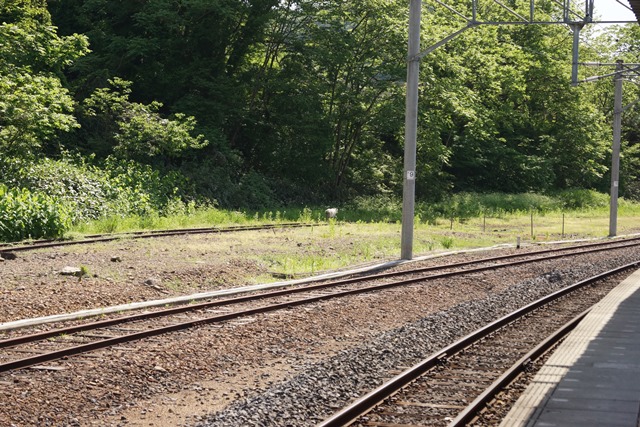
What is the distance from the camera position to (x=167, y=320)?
1320cm

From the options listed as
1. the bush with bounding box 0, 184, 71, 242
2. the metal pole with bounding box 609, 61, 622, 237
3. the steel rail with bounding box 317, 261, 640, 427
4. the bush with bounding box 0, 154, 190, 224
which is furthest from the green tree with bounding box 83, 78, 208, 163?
the steel rail with bounding box 317, 261, 640, 427

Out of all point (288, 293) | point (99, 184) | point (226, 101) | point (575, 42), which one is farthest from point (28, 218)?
point (226, 101)

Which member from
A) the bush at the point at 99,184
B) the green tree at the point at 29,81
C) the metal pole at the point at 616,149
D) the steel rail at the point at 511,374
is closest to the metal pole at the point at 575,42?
the metal pole at the point at 616,149

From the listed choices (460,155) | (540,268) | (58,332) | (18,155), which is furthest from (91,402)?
(460,155)

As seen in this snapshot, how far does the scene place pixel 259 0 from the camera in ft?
134

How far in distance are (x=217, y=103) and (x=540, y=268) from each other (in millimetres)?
22147

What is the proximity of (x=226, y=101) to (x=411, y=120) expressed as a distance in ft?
65.0

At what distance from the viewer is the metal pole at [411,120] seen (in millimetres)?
22594

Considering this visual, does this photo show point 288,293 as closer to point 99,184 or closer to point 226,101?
point 99,184

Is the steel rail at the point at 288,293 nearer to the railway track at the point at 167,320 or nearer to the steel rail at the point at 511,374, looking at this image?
the railway track at the point at 167,320

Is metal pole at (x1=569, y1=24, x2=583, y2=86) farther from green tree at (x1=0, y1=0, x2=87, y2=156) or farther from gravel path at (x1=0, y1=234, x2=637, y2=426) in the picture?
green tree at (x1=0, y1=0, x2=87, y2=156)

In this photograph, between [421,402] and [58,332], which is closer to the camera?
[421,402]

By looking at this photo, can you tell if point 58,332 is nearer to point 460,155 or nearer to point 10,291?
point 10,291

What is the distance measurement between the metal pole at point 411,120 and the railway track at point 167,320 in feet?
8.84
